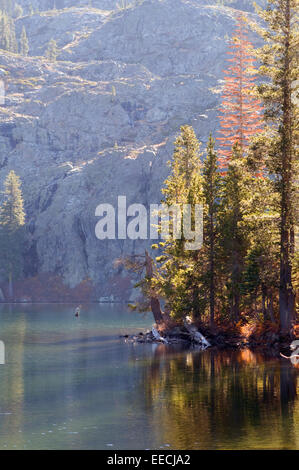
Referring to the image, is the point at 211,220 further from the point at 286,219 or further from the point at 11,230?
the point at 11,230

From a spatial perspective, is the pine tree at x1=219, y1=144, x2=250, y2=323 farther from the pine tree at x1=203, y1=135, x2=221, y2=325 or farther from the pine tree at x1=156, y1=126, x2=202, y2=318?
the pine tree at x1=156, y1=126, x2=202, y2=318

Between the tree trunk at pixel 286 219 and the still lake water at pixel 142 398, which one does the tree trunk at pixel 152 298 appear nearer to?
the still lake water at pixel 142 398

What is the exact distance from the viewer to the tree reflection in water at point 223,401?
73.4 feet

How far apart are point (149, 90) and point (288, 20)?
444 feet

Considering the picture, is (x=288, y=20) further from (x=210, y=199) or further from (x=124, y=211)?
(x=124, y=211)

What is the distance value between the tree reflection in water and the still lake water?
0.12 feet

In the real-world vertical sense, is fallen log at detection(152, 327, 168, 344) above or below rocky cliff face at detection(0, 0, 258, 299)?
below

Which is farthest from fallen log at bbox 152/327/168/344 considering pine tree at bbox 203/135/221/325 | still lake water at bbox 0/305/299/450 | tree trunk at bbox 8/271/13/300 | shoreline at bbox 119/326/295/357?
tree trunk at bbox 8/271/13/300

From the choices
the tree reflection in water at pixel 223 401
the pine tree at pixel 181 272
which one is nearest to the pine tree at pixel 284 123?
the tree reflection in water at pixel 223 401

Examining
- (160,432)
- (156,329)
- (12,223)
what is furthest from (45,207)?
(160,432)

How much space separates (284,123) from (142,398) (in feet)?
78.1

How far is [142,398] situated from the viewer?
30359 millimetres

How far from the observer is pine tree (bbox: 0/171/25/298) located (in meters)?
130

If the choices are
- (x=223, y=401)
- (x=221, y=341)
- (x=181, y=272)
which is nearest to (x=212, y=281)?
(x=181, y=272)
